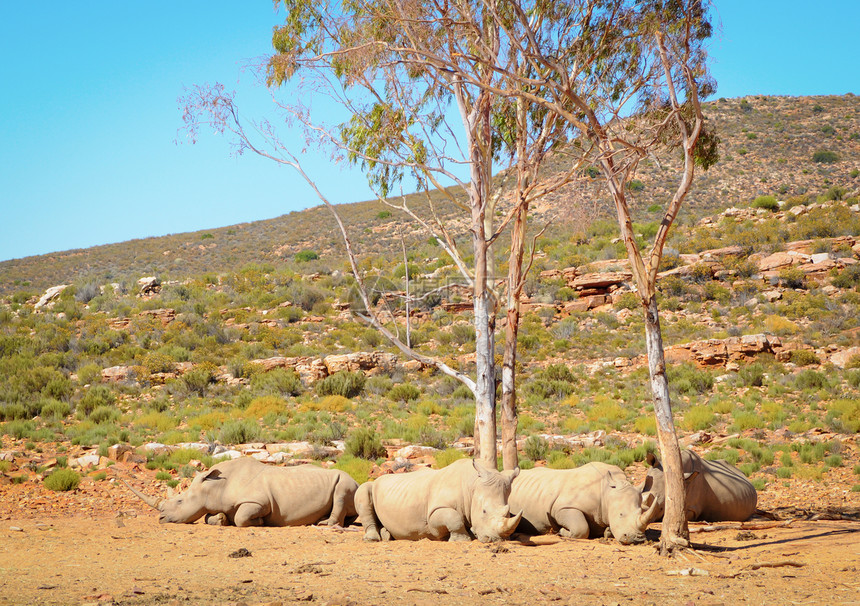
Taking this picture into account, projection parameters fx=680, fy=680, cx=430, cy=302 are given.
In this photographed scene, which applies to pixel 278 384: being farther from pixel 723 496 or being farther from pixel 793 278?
pixel 793 278

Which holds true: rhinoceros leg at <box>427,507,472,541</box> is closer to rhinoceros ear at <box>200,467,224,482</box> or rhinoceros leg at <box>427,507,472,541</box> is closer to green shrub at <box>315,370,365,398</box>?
rhinoceros ear at <box>200,467,224,482</box>

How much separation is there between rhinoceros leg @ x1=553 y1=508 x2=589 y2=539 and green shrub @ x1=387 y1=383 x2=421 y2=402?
11.3 metres

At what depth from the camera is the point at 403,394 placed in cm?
1894

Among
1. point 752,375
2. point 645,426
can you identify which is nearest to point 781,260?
point 752,375

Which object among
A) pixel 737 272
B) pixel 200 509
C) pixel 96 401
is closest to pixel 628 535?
pixel 200 509

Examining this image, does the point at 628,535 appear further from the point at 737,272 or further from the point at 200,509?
the point at 737,272

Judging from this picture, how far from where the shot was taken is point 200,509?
880cm

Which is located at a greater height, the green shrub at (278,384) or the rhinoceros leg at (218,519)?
the green shrub at (278,384)

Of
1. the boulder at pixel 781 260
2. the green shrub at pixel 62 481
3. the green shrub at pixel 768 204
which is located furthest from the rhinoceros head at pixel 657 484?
the green shrub at pixel 768 204

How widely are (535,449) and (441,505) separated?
222 inches

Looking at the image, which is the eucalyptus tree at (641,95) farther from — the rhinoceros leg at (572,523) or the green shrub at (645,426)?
the green shrub at (645,426)

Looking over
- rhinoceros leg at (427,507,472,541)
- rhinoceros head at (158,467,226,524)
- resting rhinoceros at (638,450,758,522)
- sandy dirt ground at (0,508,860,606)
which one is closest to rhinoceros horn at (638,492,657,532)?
sandy dirt ground at (0,508,860,606)

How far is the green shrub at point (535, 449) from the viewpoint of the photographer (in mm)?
12984

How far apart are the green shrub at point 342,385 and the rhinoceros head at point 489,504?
12.0 m
